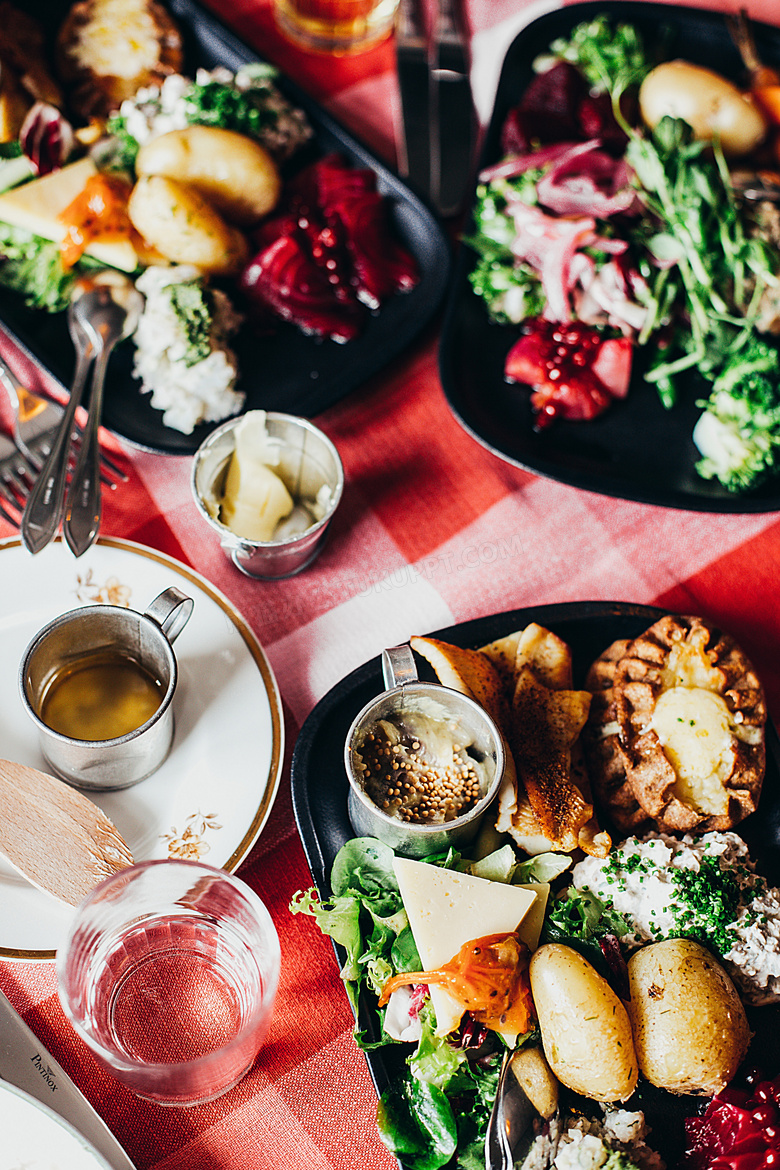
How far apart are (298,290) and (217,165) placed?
0.29 m

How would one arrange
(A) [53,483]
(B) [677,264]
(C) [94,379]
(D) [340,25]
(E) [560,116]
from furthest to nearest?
(D) [340,25] < (E) [560,116] < (B) [677,264] < (C) [94,379] < (A) [53,483]

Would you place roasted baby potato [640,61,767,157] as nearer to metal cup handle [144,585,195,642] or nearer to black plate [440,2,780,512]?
black plate [440,2,780,512]

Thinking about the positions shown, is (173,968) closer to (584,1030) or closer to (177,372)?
(584,1030)

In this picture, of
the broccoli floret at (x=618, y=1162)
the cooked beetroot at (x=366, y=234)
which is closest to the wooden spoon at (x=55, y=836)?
the broccoli floret at (x=618, y=1162)

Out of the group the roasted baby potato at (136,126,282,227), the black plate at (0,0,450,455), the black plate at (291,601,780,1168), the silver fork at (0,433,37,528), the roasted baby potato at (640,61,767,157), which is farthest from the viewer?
the roasted baby potato at (640,61,767,157)

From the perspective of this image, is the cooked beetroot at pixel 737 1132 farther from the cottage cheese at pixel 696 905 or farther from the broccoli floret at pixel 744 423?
the broccoli floret at pixel 744 423

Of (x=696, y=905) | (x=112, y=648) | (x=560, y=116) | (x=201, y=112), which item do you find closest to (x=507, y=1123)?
(x=696, y=905)

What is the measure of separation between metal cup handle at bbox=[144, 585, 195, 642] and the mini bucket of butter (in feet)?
0.66

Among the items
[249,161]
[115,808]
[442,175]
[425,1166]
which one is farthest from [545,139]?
[425,1166]

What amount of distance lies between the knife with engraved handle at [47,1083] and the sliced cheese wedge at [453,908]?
0.45 meters

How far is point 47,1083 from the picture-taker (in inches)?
43.9

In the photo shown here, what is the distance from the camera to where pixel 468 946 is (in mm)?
1075

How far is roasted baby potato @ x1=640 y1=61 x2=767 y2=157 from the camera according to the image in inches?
74.0

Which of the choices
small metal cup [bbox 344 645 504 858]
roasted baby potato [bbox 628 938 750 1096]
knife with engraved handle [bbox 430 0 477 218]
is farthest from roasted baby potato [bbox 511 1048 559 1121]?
knife with engraved handle [bbox 430 0 477 218]
